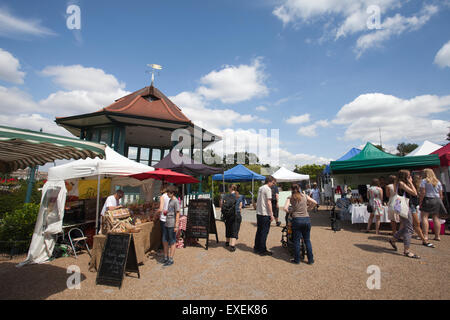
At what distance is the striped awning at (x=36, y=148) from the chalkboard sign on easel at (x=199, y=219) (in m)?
3.14

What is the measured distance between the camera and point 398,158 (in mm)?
7902

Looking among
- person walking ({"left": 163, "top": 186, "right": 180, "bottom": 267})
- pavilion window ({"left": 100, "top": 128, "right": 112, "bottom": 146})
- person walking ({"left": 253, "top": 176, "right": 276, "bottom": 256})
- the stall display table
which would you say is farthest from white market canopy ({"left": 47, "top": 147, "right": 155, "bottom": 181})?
pavilion window ({"left": 100, "top": 128, "right": 112, "bottom": 146})

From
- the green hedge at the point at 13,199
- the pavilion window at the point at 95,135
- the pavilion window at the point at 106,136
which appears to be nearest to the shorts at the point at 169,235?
the green hedge at the point at 13,199

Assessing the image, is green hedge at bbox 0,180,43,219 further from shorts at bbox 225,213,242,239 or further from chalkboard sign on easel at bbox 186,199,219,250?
shorts at bbox 225,213,242,239

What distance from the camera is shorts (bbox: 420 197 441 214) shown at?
18.5 ft

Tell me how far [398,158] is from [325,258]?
18.9 feet

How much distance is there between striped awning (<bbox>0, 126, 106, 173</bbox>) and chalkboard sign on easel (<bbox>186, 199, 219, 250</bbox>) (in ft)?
10.3

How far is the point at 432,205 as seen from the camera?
5.66 meters

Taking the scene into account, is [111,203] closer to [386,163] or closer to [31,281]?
[31,281]

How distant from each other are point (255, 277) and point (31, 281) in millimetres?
3844

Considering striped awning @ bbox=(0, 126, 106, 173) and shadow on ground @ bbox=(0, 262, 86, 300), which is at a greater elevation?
striped awning @ bbox=(0, 126, 106, 173)

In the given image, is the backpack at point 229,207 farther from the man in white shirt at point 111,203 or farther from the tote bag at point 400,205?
the tote bag at point 400,205
